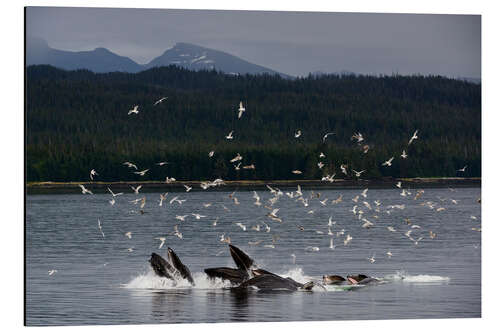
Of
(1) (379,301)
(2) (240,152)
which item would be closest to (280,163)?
(2) (240,152)

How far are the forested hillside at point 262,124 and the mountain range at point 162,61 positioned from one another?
10.4 inches

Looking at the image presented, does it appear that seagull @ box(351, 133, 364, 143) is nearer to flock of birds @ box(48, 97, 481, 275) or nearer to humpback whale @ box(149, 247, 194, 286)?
flock of birds @ box(48, 97, 481, 275)

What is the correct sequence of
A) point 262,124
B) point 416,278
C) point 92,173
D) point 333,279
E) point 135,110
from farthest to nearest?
point 262,124 → point 135,110 → point 92,173 → point 416,278 → point 333,279

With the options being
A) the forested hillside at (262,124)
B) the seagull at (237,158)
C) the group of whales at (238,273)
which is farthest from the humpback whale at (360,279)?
the seagull at (237,158)

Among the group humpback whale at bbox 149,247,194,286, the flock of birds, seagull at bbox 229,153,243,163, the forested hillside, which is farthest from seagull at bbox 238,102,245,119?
humpback whale at bbox 149,247,194,286

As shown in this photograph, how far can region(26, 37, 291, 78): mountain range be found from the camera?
2839 cm

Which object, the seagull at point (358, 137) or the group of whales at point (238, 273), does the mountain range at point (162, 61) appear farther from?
the group of whales at point (238, 273)

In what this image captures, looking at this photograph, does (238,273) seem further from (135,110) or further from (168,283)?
(135,110)

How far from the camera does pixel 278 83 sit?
1231 inches

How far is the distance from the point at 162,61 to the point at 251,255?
218 inches

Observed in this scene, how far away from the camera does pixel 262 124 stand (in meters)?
31.8

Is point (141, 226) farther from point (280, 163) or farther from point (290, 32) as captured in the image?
point (290, 32)

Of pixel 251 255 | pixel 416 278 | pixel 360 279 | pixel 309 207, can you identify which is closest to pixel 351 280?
pixel 360 279

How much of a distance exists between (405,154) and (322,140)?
2102 mm
